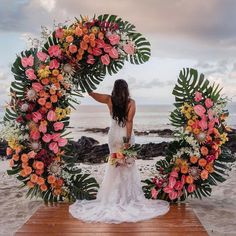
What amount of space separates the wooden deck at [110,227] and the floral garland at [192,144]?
63 centimetres

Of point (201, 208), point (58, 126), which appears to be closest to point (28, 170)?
point (58, 126)

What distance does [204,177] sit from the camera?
5824 mm

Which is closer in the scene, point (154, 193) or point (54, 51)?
point (54, 51)

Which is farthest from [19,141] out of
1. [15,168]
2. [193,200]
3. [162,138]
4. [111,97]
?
[162,138]

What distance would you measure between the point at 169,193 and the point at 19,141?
1.97 m

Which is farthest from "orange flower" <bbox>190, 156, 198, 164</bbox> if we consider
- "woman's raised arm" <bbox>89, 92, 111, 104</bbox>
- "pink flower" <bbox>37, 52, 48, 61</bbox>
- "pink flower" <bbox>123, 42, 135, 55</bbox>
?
"pink flower" <bbox>37, 52, 48, 61</bbox>

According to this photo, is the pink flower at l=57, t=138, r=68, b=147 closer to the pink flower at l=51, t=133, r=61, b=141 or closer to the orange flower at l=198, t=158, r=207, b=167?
the pink flower at l=51, t=133, r=61, b=141

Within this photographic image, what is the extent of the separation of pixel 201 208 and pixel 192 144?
188cm

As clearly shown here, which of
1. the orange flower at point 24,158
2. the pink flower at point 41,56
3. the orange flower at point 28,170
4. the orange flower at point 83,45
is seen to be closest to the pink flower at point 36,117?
Answer: the orange flower at point 24,158

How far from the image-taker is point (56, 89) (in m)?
5.75

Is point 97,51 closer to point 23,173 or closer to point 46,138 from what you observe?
point 46,138

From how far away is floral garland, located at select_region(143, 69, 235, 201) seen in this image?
230 inches

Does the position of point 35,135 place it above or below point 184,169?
above

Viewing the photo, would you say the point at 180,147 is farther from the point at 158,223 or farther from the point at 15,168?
the point at 15,168
